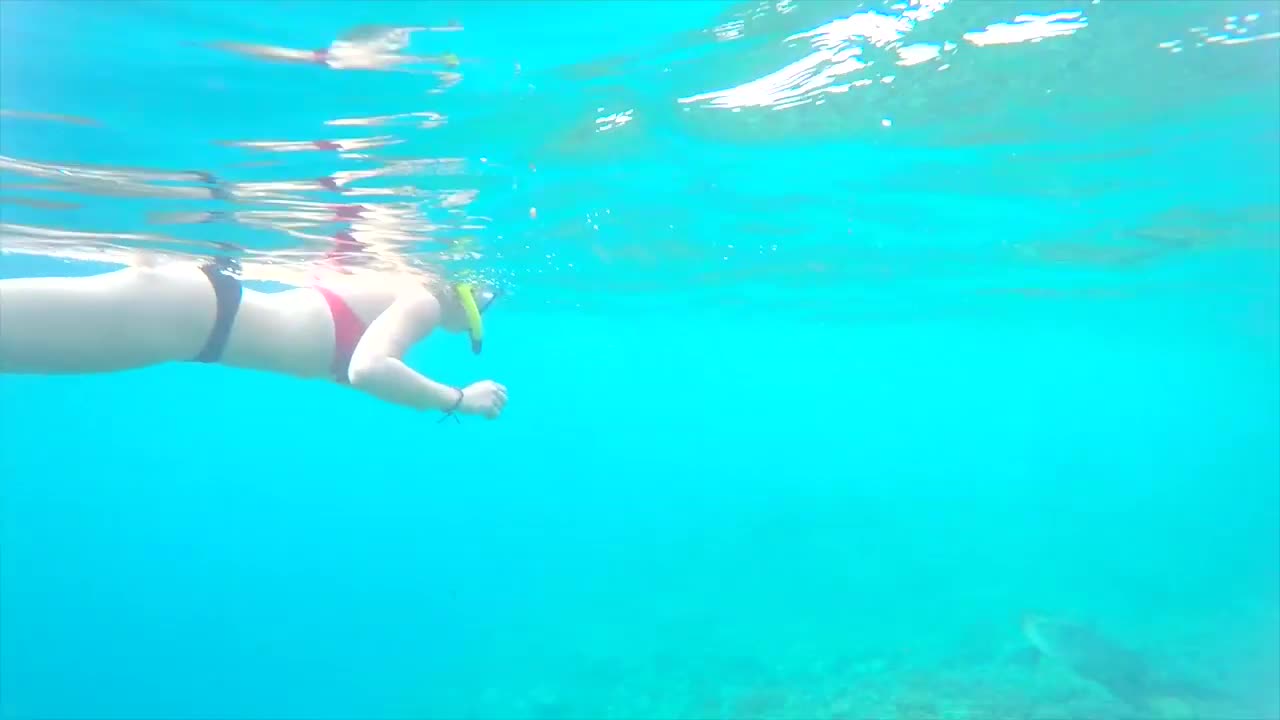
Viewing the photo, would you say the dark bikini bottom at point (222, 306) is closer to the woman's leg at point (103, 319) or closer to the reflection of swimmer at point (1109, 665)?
the woman's leg at point (103, 319)

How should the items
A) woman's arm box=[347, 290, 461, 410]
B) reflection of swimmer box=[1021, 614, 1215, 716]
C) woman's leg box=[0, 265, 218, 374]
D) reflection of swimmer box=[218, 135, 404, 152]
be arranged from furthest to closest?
1. reflection of swimmer box=[1021, 614, 1215, 716]
2. reflection of swimmer box=[218, 135, 404, 152]
3. woman's arm box=[347, 290, 461, 410]
4. woman's leg box=[0, 265, 218, 374]

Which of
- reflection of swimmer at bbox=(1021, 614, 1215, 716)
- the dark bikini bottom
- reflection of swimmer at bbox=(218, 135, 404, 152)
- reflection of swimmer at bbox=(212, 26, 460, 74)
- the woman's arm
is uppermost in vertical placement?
reflection of swimmer at bbox=(212, 26, 460, 74)

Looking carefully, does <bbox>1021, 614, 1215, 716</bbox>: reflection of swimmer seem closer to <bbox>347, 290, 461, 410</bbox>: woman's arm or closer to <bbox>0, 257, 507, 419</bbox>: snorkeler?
<bbox>347, 290, 461, 410</bbox>: woman's arm

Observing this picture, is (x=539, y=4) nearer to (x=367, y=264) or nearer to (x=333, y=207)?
(x=333, y=207)

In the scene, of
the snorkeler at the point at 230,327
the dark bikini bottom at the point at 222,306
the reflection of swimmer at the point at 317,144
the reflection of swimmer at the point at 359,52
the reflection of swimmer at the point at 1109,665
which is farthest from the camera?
the reflection of swimmer at the point at 1109,665

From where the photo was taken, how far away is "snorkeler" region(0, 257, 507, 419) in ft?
15.7

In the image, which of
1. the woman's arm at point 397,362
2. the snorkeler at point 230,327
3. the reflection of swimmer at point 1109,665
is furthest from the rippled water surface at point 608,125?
the reflection of swimmer at point 1109,665

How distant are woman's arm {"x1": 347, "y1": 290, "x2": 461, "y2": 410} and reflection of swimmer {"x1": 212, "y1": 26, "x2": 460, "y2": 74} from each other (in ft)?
7.72

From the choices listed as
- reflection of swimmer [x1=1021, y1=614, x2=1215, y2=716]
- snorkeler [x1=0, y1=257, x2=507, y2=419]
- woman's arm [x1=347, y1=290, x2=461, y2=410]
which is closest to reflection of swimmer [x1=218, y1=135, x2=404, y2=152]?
snorkeler [x1=0, y1=257, x2=507, y2=419]

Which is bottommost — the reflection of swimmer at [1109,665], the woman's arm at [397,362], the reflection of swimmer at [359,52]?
the reflection of swimmer at [1109,665]

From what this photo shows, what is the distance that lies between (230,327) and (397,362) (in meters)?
1.39

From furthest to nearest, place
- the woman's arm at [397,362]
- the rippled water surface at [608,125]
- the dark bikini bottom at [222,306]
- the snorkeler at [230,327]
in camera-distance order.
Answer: the rippled water surface at [608,125]
the dark bikini bottom at [222,306]
the woman's arm at [397,362]
the snorkeler at [230,327]

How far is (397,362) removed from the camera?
5.45m

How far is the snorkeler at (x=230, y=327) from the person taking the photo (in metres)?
4.80
